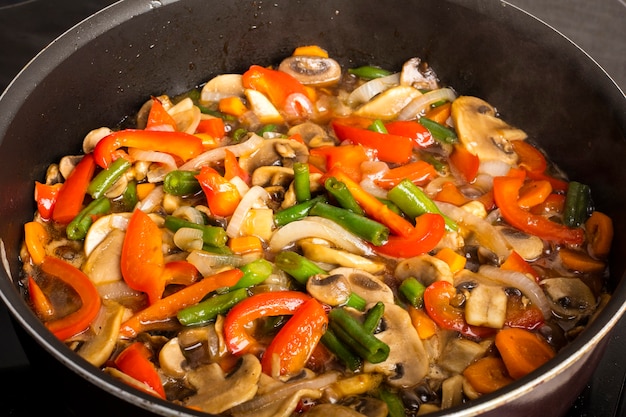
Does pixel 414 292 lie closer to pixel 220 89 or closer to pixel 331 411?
pixel 331 411

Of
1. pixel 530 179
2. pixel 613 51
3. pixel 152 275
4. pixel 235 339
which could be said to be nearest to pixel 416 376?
pixel 235 339

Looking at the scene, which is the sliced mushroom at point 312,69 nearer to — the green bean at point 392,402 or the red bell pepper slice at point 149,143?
the red bell pepper slice at point 149,143

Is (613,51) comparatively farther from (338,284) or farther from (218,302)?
(218,302)

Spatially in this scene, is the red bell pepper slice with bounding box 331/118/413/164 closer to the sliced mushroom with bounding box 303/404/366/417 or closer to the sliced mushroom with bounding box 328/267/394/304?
the sliced mushroom with bounding box 328/267/394/304

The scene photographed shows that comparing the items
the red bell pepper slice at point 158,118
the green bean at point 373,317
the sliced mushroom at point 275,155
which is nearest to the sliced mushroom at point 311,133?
the sliced mushroom at point 275,155

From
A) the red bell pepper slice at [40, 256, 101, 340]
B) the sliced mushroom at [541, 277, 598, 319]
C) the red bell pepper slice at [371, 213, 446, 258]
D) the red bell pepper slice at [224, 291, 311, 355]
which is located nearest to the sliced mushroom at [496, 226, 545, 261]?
the sliced mushroom at [541, 277, 598, 319]
